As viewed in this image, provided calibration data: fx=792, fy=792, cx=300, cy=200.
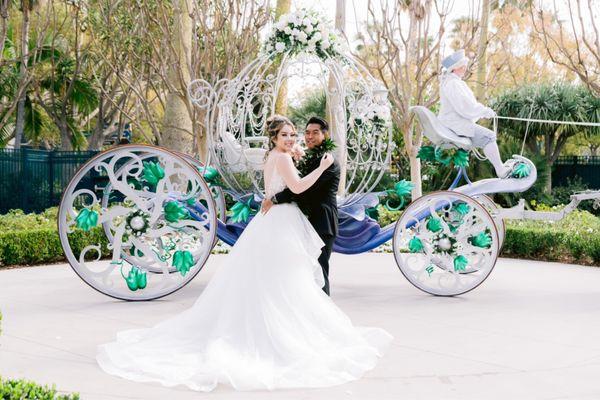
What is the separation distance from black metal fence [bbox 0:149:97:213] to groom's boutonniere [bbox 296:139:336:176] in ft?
38.2

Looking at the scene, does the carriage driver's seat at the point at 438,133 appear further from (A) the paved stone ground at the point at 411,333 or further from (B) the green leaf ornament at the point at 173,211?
(B) the green leaf ornament at the point at 173,211

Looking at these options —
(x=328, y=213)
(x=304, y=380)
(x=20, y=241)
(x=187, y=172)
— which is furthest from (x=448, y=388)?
(x=20, y=241)

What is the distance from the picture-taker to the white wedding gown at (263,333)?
5070 millimetres

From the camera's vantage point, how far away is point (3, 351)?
5816mm

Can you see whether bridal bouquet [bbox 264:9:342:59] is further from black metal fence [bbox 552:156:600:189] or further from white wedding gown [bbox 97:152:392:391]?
black metal fence [bbox 552:156:600:189]

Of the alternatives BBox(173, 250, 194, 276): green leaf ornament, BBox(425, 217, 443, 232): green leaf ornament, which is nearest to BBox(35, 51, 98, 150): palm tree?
BBox(173, 250, 194, 276): green leaf ornament

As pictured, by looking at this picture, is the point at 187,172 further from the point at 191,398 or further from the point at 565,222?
the point at 565,222

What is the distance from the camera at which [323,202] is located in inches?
259

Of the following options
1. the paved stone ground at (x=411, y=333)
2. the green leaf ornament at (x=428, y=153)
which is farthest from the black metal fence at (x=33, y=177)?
the green leaf ornament at (x=428, y=153)

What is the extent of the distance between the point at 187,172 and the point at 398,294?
8.68ft

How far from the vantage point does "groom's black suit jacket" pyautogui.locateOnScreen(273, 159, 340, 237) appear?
6516 mm

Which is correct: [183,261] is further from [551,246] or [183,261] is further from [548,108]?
[548,108]

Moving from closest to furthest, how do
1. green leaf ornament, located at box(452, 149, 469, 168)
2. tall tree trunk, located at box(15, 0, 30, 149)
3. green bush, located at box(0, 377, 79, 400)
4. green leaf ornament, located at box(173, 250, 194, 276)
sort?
green bush, located at box(0, 377, 79, 400), green leaf ornament, located at box(173, 250, 194, 276), green leaf ornament, located at box(452, 149, 469, 168), tall tree trunk, located at box(15, 0, 30, 149)

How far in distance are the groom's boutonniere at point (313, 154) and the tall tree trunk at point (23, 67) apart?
12.2m
